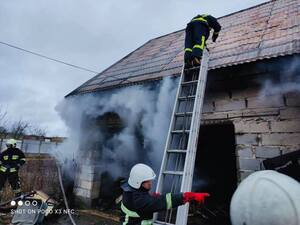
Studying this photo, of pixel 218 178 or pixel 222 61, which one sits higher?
pixel 222 61

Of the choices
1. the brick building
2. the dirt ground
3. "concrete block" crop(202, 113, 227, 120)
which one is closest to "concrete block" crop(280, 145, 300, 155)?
the brick building

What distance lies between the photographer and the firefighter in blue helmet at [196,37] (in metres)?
4.19

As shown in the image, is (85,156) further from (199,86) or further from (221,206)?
(199,86)

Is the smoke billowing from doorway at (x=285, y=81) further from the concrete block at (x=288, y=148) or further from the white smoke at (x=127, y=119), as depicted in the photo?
the white smoke at (x=127, y=119)

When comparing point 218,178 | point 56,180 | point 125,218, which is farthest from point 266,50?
point 56,180

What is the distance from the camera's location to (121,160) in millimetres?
7531

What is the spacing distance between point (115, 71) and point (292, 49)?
551cm

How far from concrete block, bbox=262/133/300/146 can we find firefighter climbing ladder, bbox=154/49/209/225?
1.27 meters

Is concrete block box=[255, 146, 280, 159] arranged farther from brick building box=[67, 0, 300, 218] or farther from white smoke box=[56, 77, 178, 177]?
white smoke box=[56, 77, 178, 177]

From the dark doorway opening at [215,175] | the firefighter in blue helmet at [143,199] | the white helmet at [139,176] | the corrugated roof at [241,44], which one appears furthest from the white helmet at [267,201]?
the dark doorway opening at [215,175]

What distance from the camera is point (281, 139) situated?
3770 mm

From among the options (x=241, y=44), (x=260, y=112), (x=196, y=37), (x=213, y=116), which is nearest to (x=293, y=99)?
(x=260, y=112)

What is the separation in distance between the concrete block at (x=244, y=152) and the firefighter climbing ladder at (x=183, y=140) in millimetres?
1093

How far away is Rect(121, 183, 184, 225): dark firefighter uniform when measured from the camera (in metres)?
2.46
